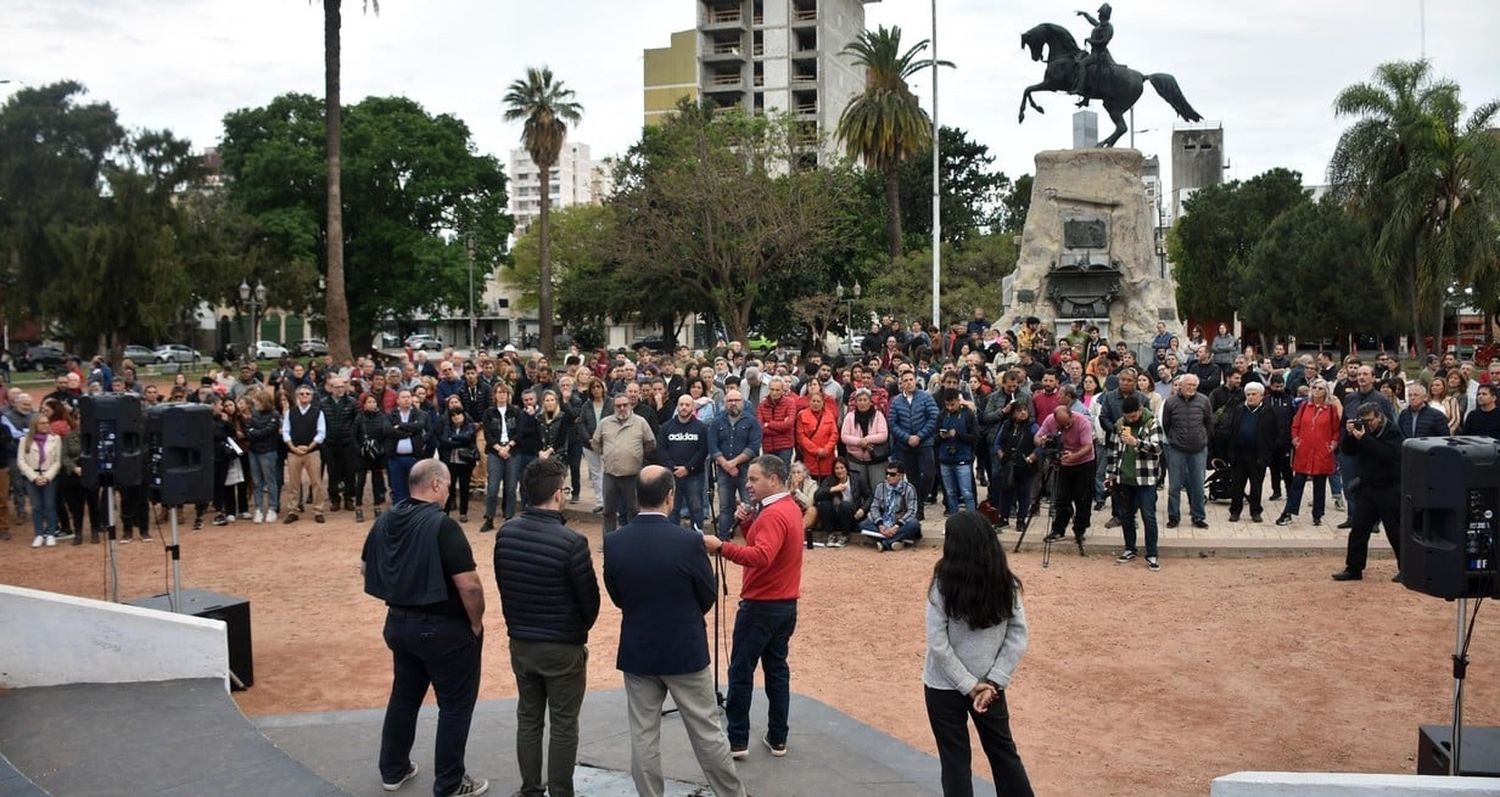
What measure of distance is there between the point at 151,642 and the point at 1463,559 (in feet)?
24.0

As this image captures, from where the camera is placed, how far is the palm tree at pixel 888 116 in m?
42.1

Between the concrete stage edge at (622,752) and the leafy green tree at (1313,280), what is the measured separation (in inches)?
1672

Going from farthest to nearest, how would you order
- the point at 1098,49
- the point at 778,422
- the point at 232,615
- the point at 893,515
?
the point at 1098,49 < the point at 778,422 < the point at 893,515 < the point at 232,615

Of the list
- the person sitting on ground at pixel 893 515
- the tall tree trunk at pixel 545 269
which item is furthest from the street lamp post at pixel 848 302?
the person sitting on ground at pixel 893 515

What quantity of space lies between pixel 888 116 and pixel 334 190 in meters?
21.1

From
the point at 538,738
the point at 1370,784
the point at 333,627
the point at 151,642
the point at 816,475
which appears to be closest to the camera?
the point at 1370,784

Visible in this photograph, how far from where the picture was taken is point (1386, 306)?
143ft

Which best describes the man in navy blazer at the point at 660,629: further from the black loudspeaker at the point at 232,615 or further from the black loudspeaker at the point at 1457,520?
the black loudspeaker at the point at 232,615

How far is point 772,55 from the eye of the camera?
2936 inches

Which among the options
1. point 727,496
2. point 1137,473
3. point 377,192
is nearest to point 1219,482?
point 1137,473

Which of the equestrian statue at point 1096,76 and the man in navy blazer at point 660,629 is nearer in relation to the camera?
the man in navy blazer at point 660,629

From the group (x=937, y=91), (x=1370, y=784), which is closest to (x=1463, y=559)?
(x=1370, y=784)

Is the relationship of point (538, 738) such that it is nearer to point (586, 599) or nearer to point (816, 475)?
point (586, 599)

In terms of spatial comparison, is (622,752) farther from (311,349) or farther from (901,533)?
(311,349)
